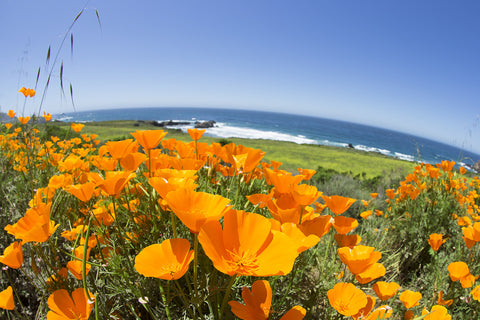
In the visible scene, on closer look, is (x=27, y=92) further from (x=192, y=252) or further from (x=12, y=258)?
(x=192, y=252)

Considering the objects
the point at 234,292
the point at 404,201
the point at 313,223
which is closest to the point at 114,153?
the point at 234,292

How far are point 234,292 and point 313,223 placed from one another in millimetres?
420

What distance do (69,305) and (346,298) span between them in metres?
0.92

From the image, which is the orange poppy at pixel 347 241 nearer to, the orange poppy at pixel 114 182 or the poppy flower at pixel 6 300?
the orange poppy at pixel 114 182

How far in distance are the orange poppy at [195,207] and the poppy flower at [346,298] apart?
0.46 m

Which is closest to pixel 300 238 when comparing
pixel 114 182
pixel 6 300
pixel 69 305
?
pixel 114 182

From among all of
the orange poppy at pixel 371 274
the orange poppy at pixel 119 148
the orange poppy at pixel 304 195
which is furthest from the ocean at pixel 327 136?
the orange poppy at pixel 371 274

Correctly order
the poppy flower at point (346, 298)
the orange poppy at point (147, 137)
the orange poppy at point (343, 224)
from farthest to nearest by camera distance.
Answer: the orange poppy at point (147, 137), the orange poppy at point (343, 224), the poppy flower at point (346, 298)

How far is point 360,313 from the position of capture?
81 centimetres

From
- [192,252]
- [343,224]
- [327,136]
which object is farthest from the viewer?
[327,136]

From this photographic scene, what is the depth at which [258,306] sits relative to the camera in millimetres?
685

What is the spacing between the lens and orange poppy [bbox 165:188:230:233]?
2.00ft

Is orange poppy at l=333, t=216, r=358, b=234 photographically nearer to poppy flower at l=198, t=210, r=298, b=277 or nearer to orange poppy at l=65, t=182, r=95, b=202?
poppy flower at l=198, t=210, r=298, b=277

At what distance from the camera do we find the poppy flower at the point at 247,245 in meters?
0.60
